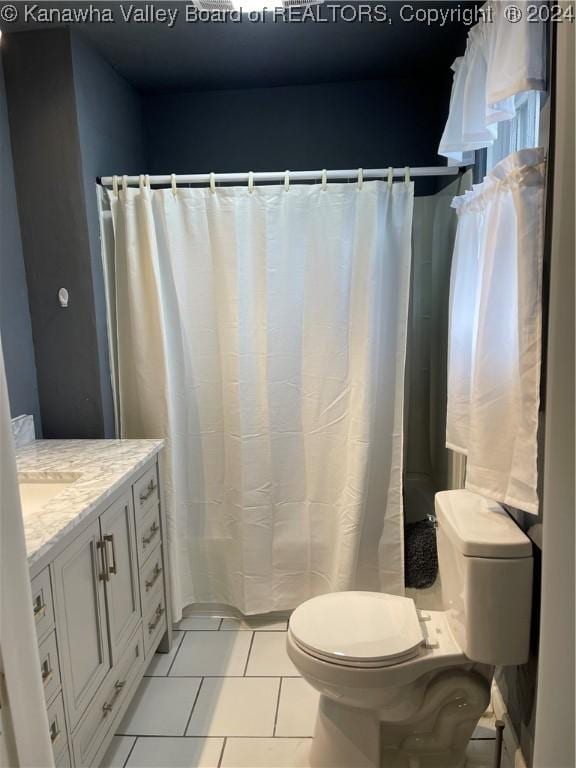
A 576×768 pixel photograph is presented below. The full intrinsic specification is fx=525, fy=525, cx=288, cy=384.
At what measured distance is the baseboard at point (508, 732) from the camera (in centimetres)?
153

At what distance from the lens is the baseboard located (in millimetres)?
1532

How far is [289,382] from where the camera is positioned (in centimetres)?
220

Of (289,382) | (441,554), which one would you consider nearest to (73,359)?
(289,382)

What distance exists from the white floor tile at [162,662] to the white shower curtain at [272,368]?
0.13 metres

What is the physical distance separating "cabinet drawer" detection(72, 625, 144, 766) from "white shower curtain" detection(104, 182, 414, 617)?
19.2 inches

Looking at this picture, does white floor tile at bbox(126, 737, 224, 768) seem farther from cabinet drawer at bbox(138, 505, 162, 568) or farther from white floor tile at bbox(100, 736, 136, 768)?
cabinet drawer at bbox(138, 505, 162, 568)

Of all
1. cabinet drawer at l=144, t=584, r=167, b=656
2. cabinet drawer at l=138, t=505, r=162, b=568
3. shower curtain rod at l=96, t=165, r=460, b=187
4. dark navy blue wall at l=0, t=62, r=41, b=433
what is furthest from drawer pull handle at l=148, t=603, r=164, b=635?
shower curtain rod at l=96, t=165, r=460, b=187

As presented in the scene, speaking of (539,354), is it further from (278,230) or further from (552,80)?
(278,230)

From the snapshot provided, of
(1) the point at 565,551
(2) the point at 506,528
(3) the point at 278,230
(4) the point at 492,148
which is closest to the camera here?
(1) the point at 565,551

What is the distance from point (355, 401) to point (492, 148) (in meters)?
1.03

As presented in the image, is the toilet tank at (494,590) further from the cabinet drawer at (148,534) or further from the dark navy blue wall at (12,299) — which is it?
the dark navy blue wall at (12,299)

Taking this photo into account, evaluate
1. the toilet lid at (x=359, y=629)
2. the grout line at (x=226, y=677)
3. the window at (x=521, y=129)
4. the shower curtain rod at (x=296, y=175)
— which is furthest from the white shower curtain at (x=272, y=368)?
the toilet lid at (x=359, y=629)

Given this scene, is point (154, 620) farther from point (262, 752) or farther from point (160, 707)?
point (262, 752)

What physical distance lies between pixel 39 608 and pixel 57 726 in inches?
12.7
